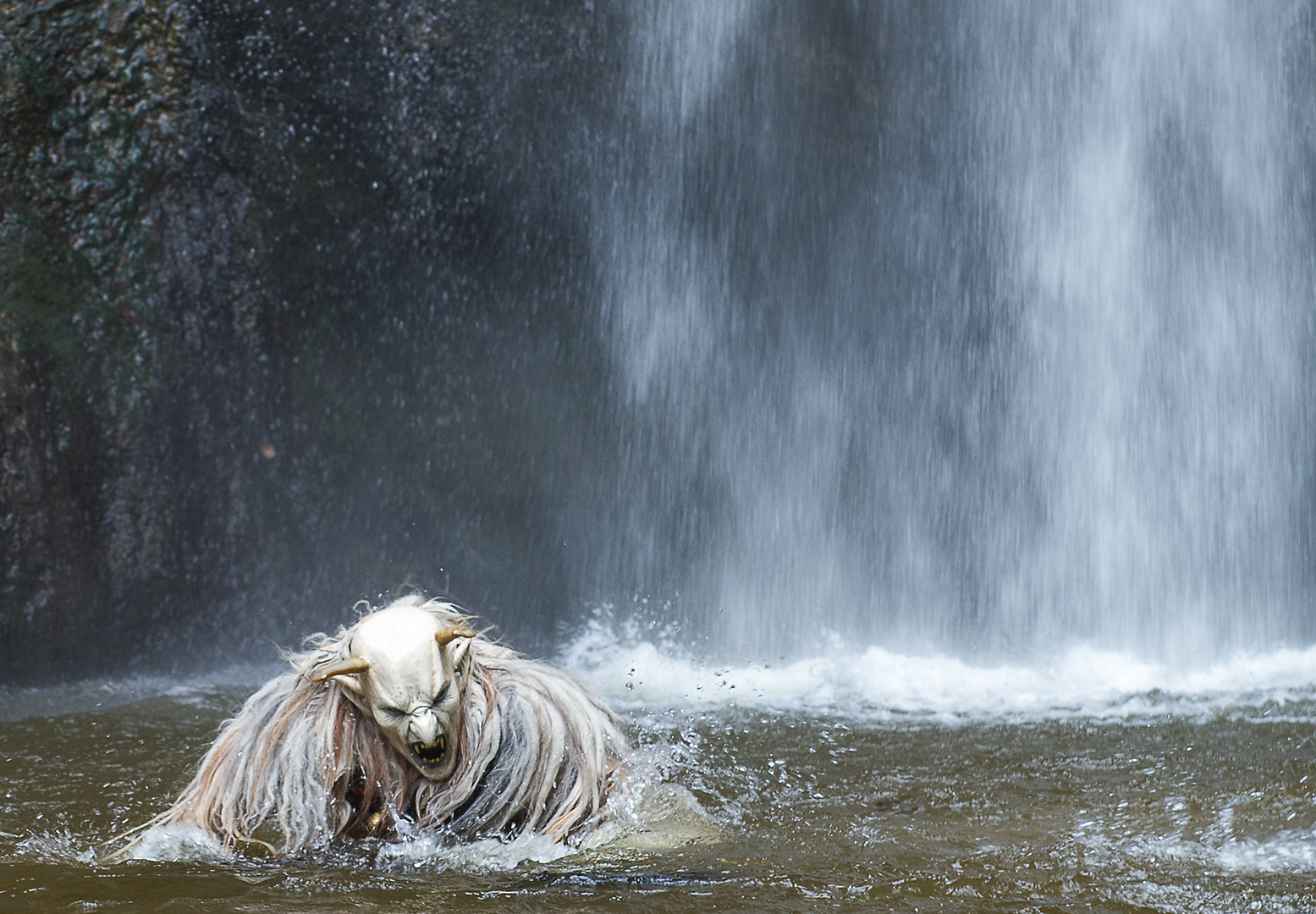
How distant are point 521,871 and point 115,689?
436 cm

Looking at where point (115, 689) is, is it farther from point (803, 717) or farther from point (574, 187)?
point (574, 187)

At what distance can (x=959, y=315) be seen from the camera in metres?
8.94

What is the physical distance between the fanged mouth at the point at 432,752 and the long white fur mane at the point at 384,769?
0.29 feet

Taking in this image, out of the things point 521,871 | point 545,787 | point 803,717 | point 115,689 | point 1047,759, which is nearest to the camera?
point 521,871

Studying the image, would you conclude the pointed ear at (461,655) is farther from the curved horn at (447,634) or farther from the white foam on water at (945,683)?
the white foam on water at (945,683)

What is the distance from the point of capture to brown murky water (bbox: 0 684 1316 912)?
8.73 ft

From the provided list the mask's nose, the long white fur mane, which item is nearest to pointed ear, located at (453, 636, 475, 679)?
the long white fur mane

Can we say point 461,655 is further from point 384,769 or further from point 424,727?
point 384,769

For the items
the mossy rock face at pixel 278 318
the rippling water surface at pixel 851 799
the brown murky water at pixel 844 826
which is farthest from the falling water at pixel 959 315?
the brown murky water at pixel 844 826

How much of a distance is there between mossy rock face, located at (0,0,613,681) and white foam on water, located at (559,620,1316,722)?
1370 millimetres

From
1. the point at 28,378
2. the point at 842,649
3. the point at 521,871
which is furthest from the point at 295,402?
the point at 521,871

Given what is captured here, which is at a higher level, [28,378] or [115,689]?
[28,378]

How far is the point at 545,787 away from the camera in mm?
3299

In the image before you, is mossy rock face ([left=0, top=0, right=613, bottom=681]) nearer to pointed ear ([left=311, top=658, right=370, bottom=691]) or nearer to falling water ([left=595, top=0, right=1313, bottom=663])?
falling water ([left=595, top=0, right=1313, bottom=663])
